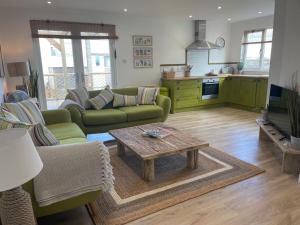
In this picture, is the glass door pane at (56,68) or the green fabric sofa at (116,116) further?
the glass door pane at (56,68)

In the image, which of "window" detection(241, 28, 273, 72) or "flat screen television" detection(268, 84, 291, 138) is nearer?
"flat screen television" detection(268, 84, 291, 138)

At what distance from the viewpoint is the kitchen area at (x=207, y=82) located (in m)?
5.60

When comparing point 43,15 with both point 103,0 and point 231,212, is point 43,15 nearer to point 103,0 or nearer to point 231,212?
point 103,0

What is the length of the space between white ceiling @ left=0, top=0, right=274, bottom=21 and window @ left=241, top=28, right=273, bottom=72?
0.67 m

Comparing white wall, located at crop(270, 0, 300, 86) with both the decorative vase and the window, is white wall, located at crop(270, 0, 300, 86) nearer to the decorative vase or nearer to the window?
the decorative vase

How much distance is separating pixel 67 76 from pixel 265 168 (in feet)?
13.9

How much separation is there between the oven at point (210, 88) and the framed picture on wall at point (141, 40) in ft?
5.72

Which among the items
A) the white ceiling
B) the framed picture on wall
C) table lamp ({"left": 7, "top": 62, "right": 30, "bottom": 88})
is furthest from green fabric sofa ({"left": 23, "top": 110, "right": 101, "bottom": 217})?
the framed picture on wall

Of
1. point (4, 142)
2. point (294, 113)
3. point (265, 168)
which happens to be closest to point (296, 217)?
point (265, 168)

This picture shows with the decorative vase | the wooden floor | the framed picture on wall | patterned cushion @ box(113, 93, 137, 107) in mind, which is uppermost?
the framed picture on wall

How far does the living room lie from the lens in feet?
5.54

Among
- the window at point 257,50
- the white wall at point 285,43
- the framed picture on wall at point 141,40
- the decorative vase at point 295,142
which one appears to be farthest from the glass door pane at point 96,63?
the decorative vase at point 295,142

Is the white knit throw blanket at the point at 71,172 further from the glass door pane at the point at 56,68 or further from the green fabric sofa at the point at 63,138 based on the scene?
the glass door pane at the point at 56,68

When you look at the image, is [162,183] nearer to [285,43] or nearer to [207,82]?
[285,43]
